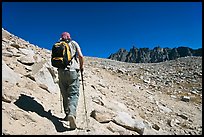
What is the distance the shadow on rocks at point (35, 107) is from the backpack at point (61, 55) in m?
1.40

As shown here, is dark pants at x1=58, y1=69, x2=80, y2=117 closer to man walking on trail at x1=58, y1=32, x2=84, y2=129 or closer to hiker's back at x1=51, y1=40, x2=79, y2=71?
man walking on trail at x1=58, y1=32, x2=84, y2=129

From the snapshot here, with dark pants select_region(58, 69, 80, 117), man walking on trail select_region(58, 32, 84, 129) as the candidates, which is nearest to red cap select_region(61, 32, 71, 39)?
man walking on trail select_region(58, 32, 84, 129)

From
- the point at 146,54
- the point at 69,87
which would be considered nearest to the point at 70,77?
the point at 69,87

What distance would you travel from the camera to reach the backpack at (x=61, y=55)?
302 inches

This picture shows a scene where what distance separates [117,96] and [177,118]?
282 centimetres

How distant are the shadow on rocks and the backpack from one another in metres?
1.40

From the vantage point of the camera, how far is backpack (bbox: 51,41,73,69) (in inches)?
302

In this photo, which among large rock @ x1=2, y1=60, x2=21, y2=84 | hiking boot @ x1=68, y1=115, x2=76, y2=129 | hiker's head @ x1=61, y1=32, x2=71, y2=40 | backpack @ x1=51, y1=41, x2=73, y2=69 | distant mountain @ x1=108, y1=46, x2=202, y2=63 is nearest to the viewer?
hiking boot @ x1=68, y1=115, x2=76, y2=129

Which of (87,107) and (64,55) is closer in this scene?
(64,55)

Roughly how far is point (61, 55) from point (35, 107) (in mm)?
1750

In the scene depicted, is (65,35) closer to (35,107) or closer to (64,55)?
(64,55)

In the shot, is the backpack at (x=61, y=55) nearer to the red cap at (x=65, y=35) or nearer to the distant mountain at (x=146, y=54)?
the red cap at (x=65, y=35)

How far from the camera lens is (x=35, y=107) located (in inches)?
328

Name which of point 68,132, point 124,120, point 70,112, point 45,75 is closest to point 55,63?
point 70,112
